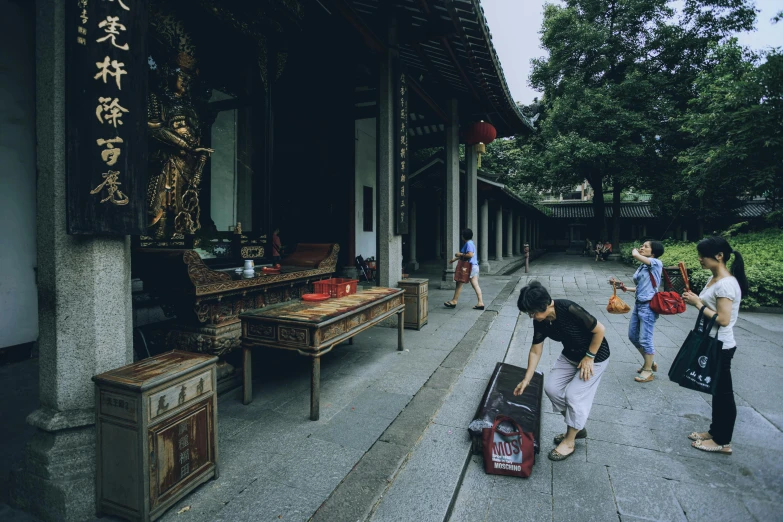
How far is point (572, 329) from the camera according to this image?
10.2ft

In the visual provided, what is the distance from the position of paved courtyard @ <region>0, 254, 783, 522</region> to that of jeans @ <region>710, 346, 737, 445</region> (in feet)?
0.61

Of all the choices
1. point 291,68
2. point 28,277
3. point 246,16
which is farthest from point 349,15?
point 28,277

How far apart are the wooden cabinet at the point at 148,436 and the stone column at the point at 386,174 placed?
4799 millimetres

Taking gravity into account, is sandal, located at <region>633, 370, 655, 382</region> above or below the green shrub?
below

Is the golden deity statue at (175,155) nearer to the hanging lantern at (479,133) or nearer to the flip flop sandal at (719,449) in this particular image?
the flip flop sandal at (719,449)

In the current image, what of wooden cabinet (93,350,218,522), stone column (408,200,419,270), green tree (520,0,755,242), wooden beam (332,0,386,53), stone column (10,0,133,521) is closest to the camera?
wooden cabinet (93,350,218,522)

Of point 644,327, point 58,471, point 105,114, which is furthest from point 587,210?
point 58,471

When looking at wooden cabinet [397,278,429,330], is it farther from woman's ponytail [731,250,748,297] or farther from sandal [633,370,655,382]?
woman's ponytail [731,250,748,297]

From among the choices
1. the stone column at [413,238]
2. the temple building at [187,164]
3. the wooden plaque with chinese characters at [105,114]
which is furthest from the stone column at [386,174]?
the stone column at [413,238]


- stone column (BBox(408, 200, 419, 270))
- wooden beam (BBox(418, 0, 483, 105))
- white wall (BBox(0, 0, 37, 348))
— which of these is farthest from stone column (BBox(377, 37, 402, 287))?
stone column (BBox(408, 200, 419, 270))

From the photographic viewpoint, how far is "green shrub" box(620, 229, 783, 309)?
29.6ft

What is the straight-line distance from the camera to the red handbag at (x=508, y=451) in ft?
9.51

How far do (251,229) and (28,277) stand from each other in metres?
3.00

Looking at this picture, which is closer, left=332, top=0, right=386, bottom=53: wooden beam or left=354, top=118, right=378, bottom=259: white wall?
left=332, top=0, right=386, bottom=53: wooden beam
